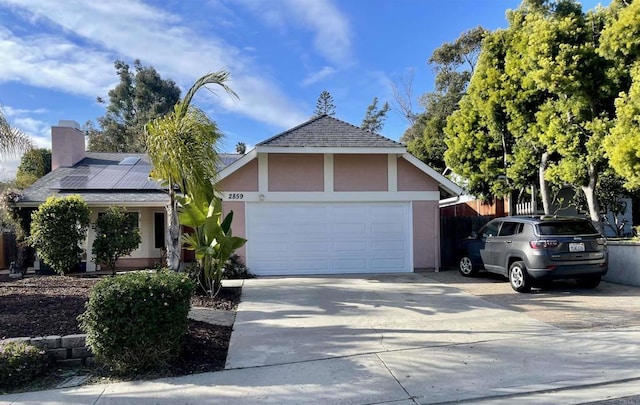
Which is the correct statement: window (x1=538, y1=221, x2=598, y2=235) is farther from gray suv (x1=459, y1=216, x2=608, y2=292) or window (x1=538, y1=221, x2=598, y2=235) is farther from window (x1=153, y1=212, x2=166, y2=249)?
window (x1=153, y1=212, x2=166, y2=249)

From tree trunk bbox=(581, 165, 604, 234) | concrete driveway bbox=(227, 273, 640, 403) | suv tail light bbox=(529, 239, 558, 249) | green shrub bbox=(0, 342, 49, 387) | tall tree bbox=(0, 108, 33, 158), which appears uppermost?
tall tree bbox=(0, 108, 33, 158)

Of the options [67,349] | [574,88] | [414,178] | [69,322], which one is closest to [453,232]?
[414,178]

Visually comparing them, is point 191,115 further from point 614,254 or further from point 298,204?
point 614,254

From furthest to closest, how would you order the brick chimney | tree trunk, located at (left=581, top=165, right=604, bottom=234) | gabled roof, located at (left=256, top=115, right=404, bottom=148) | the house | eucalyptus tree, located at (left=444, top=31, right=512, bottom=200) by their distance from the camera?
the brick chimney < eucalyptus tree, located at (left=444, top=31, right=512, bottom=200) < the house < gabled roof, located at (left=256, top=115, right=404, bottom=148) < tree trunk, located at (left=581, top=165, right=604, bottom=234)

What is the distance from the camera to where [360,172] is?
1302 cm

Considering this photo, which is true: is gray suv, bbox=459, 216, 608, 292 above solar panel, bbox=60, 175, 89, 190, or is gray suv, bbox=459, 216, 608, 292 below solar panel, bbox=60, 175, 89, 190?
below

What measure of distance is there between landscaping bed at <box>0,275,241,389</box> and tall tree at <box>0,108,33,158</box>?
10.2ft

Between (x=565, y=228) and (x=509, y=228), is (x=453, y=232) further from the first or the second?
(x=565, y=228)

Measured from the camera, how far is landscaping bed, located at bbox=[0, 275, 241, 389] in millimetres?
5188

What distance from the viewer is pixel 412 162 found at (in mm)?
13016

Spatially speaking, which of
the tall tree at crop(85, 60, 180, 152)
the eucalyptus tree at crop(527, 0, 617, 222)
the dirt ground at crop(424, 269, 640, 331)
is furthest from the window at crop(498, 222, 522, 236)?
the tall tree at crop(85, 60, 180, 152)

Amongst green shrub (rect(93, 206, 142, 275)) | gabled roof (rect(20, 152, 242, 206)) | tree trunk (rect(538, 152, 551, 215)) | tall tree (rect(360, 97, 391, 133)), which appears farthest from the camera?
tall tree (rect(360, 97, 391, 133))

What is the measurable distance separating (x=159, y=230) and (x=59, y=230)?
12.1 feet

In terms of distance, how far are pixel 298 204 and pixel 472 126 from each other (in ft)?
26.4
